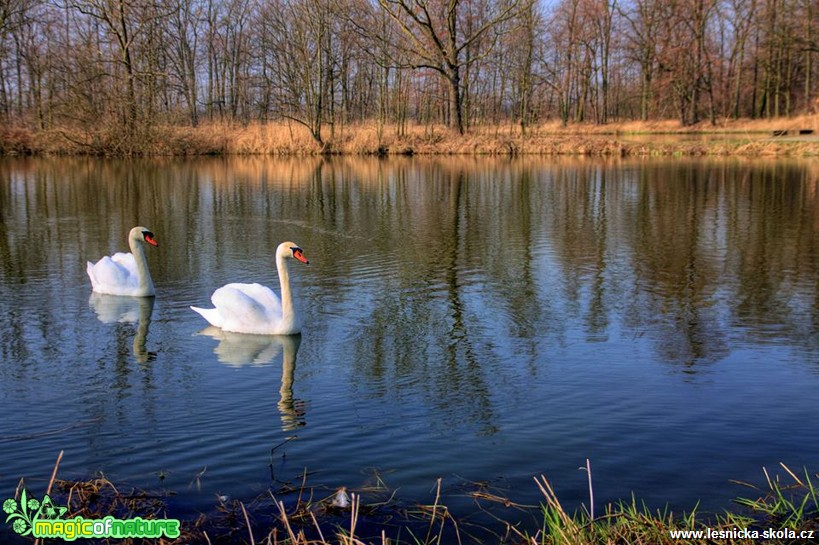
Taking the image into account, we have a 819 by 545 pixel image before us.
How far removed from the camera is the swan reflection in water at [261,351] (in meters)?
5.96

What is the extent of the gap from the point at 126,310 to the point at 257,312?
1.95 m

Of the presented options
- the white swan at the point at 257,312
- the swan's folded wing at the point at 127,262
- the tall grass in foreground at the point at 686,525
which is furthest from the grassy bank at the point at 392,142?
the tall grass in foreground at the point at 686,525

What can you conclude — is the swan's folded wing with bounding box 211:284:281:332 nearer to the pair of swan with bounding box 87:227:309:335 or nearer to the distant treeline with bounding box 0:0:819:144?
the pair of swan with bounding box 87:227:309:335

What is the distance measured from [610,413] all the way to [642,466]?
A: 848 mm

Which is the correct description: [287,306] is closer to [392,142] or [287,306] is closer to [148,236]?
[148,236]

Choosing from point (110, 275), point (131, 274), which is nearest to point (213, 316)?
point (131, 274)

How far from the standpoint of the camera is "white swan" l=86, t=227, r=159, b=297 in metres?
8.85

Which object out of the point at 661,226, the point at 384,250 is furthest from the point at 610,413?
the point at 661,226

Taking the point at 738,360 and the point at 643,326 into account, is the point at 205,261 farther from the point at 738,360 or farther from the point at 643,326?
the point at 738,360

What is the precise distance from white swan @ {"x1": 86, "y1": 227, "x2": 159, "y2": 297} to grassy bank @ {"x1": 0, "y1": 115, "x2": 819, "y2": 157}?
2507 cm

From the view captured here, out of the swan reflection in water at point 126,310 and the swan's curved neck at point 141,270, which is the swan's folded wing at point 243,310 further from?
the swan's curved neck at point 141,270

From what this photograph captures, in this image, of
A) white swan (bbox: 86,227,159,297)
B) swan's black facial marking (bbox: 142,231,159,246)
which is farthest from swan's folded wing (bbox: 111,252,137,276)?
swan's black facial marking (bbox: 142,231,159,246)

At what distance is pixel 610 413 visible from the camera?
5.41 metres

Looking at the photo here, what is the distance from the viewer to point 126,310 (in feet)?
27.8
